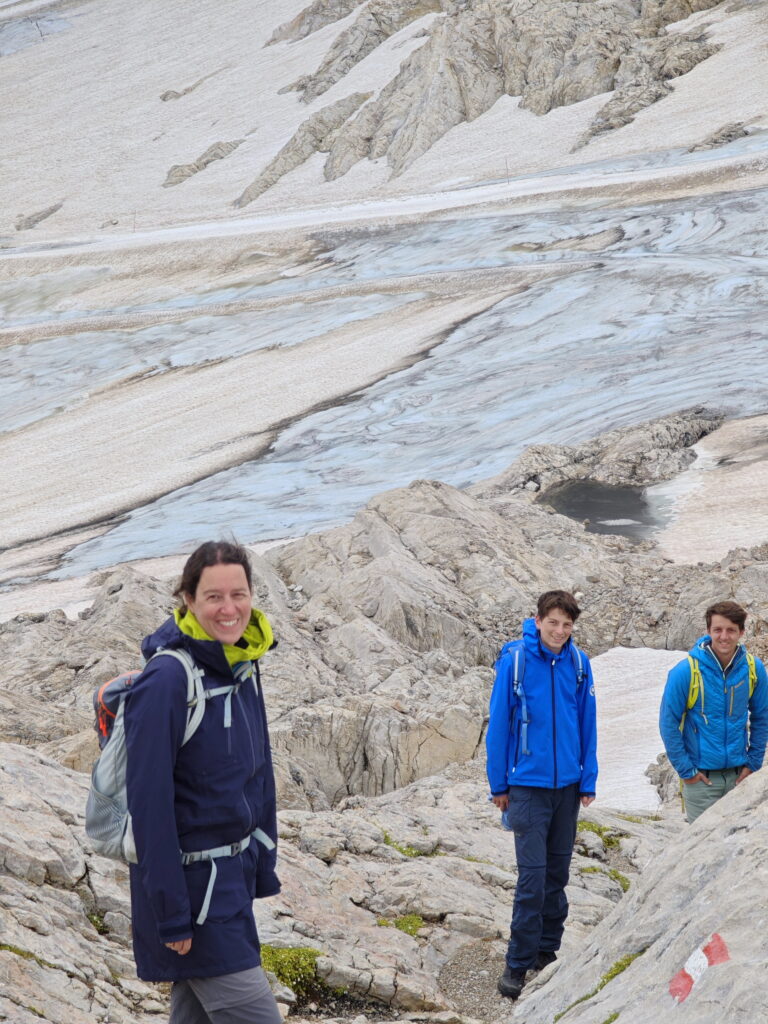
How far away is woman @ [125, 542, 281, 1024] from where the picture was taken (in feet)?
10.8

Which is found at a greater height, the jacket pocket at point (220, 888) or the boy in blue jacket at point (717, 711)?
the jacket pocket at point (220, 888)

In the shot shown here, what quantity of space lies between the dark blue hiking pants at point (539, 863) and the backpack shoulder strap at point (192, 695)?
8.38ft

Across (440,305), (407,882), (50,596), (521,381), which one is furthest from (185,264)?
(407,882)

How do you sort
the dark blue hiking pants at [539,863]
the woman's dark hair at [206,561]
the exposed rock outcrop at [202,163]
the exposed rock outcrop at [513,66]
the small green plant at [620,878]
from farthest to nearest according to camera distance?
1. the exposed rock outcrop at [202,163]
2. the exposed rock outcrop at [513,66]
3. the small green plant at [620,878]
4. the dark blue hiking pants at [539,863]
5. the woman's dark hair at [206,561]

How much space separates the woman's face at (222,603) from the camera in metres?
3.56

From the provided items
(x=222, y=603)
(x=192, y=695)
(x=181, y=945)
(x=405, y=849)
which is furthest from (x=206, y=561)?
(x=405, y=849)

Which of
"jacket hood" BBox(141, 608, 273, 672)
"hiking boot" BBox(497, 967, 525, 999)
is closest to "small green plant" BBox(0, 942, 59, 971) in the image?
"jacket hood" BBox(141, 608, 273, 672)

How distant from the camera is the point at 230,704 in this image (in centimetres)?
352

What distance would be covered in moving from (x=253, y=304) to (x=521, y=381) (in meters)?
13.8

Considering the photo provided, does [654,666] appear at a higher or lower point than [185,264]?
lower

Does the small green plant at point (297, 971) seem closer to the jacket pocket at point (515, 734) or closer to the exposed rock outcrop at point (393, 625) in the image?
the jacket pocket at point (515, 734)

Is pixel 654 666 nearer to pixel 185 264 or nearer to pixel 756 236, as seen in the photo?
pixel 756 236

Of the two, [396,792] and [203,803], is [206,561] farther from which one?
[396,792]

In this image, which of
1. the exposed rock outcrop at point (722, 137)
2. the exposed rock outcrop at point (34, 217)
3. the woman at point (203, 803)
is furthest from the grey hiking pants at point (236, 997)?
the exposed rock outcrop at point (34, 217)
